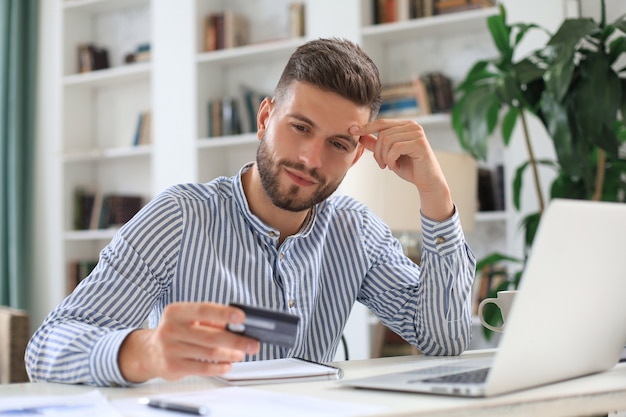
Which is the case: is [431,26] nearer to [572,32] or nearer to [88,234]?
[572,32]

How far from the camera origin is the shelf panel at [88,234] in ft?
15.8

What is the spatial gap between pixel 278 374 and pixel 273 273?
Result: 0.45 metres

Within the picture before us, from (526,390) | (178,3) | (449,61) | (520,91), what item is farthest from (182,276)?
(178,3)

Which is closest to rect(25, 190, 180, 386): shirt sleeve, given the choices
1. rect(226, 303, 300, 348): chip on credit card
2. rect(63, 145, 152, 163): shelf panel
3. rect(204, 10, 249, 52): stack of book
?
rect(226, 303, 300, 348): chip on credit card

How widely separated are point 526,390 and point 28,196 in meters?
4.53

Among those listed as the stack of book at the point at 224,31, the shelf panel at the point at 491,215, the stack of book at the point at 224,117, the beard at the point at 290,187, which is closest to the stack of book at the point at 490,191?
the shelf panel at the point at 491,215

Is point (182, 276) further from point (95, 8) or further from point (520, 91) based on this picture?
point (95, 8)

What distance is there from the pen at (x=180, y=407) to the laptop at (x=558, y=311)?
0.78 ft

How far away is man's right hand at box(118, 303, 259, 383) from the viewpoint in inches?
37.4

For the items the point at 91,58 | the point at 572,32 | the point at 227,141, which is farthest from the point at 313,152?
the point at 91,58

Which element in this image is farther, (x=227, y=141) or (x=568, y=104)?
(x=227, y=141)

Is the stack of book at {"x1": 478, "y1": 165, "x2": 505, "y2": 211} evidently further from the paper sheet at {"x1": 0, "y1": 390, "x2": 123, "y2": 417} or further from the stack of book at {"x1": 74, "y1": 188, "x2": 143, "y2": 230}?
the paper sheet at {"x1": 0, "y1": 390, "x2": 123, "y2": 417}

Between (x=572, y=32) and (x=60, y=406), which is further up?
(x=572, y=32)

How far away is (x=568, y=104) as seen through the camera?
2.91m
